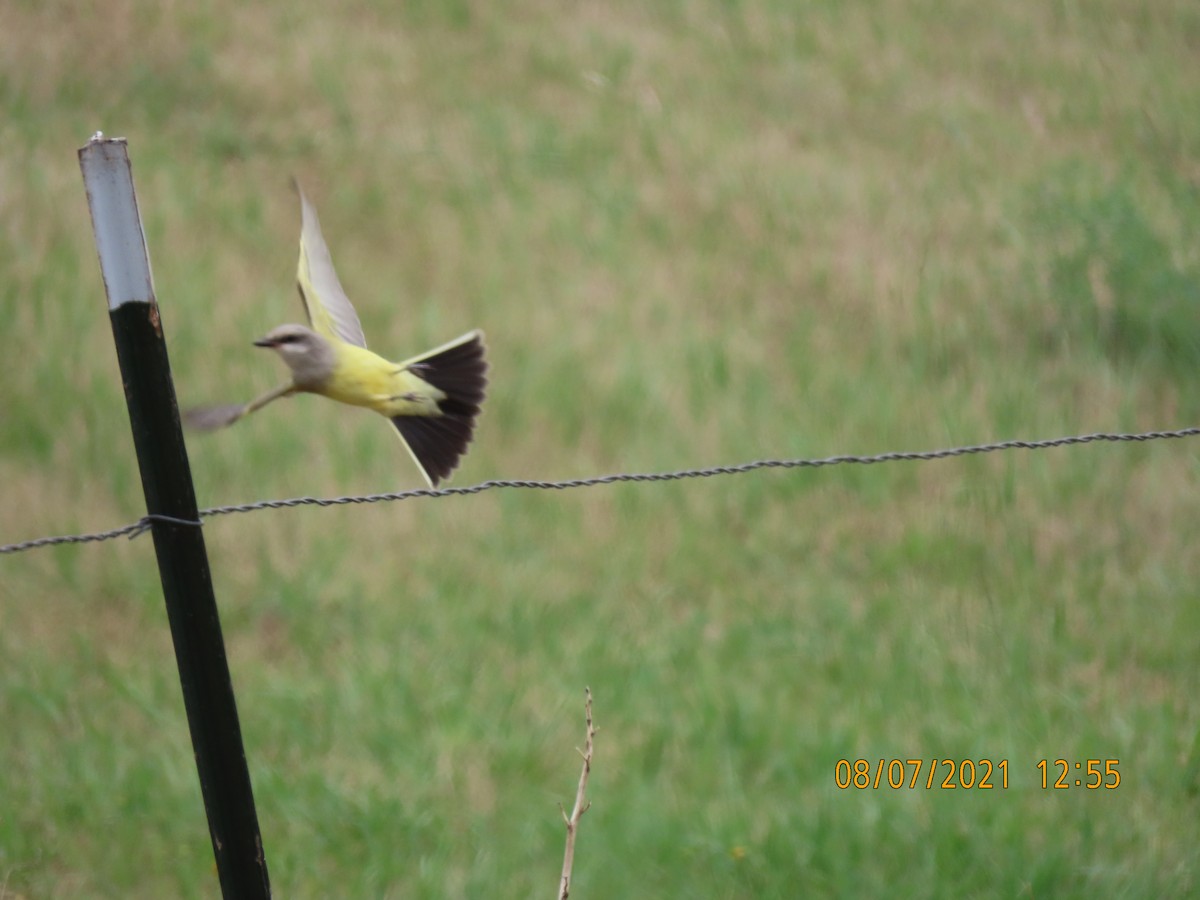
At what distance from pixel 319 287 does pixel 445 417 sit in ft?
0.91

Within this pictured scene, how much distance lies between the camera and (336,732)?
15.0 feet

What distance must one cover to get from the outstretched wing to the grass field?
2.38 metres

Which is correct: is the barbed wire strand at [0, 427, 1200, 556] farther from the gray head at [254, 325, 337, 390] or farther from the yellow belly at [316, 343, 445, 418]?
the gray head at [254, 325, 337, 390]

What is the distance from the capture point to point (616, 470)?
19.8ft

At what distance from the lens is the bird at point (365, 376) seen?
6.00 ft

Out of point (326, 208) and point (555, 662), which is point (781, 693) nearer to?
point (555, 662)

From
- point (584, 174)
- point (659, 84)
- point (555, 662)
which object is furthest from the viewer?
point (659, 84)

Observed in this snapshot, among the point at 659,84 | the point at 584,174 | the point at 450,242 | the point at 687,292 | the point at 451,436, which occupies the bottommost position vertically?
the point at 451,436

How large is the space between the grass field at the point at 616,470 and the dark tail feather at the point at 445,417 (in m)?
2.26

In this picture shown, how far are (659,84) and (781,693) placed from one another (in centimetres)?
576

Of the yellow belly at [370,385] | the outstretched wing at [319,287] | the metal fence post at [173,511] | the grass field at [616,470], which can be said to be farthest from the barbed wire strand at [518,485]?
the grass field at [616,470]

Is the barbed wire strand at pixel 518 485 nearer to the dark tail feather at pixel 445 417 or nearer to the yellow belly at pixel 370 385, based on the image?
the dark tail feather at pixel 445 417

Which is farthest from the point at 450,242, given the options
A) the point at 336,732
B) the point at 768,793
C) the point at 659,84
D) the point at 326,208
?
the point at 768,793

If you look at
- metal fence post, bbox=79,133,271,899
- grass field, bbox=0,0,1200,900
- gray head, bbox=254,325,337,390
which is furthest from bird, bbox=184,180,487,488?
grass field, bbox=0,0,1200,900
